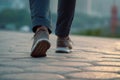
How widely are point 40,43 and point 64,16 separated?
60cm

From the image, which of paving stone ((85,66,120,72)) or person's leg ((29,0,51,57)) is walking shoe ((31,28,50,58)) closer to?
person's leg ((29,0,51,57))

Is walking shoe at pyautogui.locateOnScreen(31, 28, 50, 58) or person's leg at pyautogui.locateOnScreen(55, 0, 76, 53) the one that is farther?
person's leg at pyautogui.locateOnScreen(55, 0, 76, 53)

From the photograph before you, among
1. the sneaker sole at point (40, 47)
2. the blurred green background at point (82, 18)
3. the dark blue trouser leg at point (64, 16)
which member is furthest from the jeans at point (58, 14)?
the blurred green background at point (82, 18)

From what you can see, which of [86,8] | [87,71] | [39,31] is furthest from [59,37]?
[86,8]

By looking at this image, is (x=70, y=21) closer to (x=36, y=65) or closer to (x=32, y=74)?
(x=36, y=65)

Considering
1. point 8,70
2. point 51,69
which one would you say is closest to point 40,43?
point 51,69

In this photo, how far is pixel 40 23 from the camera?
307 cm

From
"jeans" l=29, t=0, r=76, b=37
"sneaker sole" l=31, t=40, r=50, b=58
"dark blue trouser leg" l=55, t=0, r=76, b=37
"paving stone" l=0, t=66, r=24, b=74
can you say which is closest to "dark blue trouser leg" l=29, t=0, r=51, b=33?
"jeans" l=29, t=0, r=76, b=37

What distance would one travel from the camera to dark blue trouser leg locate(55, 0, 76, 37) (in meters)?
3.46

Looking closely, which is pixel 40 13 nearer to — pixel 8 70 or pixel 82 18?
pixel 8 70

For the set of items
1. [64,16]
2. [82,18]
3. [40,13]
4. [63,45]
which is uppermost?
[40,13]

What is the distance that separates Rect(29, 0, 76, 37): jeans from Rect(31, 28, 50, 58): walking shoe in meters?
0.06

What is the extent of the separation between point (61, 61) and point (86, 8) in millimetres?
35306

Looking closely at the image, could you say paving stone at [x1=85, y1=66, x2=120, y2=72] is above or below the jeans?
below
